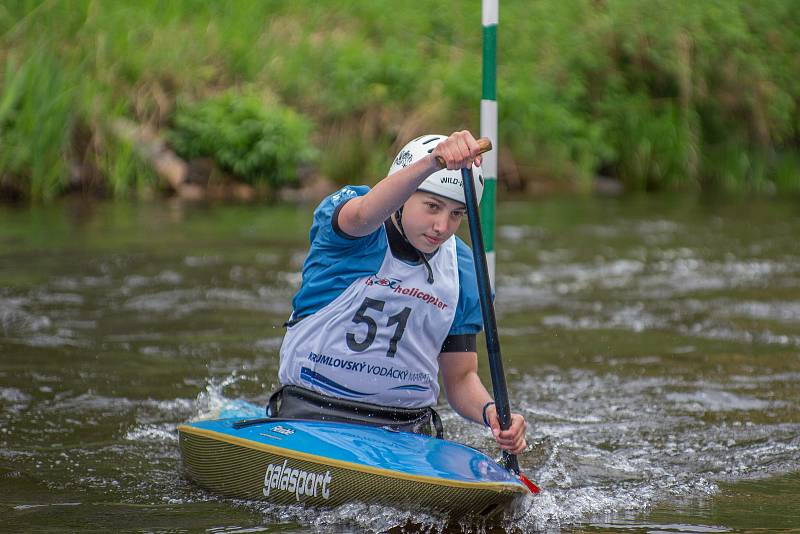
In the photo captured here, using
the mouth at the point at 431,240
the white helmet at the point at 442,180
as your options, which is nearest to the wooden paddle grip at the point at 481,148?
the white helmet at the point at 442,180

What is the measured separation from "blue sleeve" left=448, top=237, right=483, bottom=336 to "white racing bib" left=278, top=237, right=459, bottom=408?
5 centimetres

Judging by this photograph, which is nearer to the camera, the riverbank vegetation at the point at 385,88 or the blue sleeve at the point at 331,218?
the blue sleeve at the point at 331,218

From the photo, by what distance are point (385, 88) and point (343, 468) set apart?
14.2 metres

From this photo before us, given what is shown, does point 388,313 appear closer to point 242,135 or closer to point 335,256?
point 335,256

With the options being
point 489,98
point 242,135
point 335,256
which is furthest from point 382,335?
point 242,135

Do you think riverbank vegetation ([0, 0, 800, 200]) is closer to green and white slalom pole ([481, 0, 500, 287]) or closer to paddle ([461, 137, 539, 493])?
green and white slalom pole ([481, 0, 500, 287])

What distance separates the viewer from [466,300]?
447 cm

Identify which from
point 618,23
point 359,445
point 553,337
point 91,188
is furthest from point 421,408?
point 618,23

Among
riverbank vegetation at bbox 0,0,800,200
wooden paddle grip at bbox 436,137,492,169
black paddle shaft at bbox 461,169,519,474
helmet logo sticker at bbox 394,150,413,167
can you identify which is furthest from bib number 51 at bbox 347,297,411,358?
riverbank vegetation at bbox 0,0,800,200

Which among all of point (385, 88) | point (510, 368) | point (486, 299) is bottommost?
point (510, 368)

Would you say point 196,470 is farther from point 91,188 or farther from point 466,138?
point 91,188

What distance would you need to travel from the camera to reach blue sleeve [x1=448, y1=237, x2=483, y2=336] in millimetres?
4453

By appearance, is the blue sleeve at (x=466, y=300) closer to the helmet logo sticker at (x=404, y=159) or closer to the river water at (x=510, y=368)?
the helmet logo sticker at (x=404, y=159)

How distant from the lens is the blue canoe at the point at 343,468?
150 inches
